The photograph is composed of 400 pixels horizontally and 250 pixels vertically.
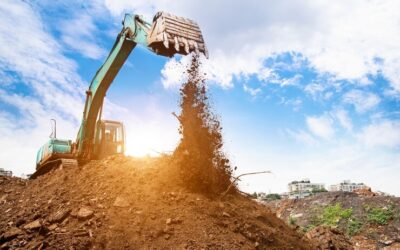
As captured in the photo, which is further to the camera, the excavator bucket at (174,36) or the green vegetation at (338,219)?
the green vegetation at (338,219)

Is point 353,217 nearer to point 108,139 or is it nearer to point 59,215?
point 108,139

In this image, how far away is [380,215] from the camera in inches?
621

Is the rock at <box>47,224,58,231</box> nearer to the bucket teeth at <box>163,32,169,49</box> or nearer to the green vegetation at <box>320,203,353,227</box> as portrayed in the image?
the bucket teeth at <box>163,32,169,49</box>

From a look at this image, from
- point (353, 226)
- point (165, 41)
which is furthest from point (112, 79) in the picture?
point (353, 226)

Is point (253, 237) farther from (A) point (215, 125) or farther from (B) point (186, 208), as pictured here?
(A) point (215, 125)

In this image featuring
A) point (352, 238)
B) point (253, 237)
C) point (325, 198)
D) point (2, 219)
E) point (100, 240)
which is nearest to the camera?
point (100, 240)

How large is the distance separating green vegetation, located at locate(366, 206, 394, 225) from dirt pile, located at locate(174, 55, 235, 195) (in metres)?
11.6

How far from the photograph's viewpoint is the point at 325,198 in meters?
19.8

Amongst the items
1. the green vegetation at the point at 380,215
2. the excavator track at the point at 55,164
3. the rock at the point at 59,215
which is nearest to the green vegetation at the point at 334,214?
the green vegetation at the point at 380,215

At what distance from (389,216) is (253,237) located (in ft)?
41.3

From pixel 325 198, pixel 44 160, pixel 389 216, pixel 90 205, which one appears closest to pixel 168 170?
pixel 90 205

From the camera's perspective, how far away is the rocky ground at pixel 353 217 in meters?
14.2

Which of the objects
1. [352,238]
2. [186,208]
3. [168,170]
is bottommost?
[352,238]

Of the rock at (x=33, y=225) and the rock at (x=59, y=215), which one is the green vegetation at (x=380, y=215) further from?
the rock at (x=33, y=225)
